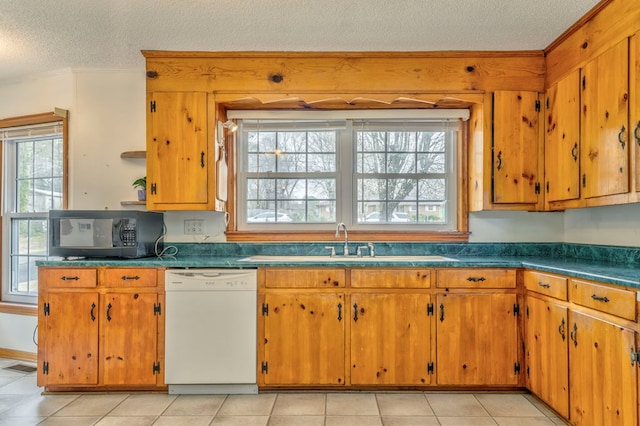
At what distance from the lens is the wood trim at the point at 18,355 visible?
3135 millimetres

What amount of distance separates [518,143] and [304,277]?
174 cm

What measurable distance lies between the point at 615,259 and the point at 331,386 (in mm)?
1932

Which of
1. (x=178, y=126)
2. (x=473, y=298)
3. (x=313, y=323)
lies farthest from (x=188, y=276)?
(x=473, y=298)

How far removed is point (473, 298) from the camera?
2490 millimetres

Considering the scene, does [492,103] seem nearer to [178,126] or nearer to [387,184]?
[387,184]

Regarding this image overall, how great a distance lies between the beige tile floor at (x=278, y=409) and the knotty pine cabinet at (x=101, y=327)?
0.14 m

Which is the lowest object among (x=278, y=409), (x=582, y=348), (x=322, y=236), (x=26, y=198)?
(x=278, y=409)

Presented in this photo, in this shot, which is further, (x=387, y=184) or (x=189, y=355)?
(x=387, y=184)

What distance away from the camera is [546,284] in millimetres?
2248

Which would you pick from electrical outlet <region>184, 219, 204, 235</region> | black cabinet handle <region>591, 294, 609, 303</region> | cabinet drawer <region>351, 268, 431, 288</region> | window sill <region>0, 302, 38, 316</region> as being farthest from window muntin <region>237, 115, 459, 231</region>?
window sill <region>0, 302, 38, 316</region>

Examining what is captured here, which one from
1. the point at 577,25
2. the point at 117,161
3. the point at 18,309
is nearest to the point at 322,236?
the point at 117,161

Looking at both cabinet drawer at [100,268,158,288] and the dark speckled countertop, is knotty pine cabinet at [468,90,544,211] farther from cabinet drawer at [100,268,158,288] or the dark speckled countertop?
cabinet drawer at [100,268,158,288]

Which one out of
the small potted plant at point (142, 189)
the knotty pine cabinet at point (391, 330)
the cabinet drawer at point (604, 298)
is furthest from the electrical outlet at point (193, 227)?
the cabinet drawer at point (604, 298)

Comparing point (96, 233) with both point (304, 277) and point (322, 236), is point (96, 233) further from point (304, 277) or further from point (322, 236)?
point (322, 236)
